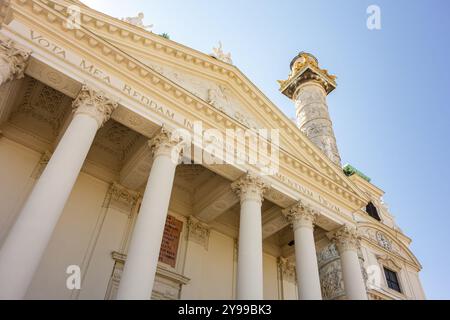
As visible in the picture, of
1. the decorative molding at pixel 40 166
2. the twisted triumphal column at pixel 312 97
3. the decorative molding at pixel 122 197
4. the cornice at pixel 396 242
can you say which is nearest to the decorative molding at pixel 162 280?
the decorative molding at pixel 122 197

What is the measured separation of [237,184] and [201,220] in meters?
3.16

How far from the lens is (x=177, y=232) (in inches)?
535

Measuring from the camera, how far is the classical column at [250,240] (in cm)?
951

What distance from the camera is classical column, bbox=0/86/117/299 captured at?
6.52 m

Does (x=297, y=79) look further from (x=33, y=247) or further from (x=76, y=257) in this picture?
(x=33, y=247)

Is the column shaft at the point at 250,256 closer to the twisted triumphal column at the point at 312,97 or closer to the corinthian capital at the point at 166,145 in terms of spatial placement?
the corinthian capital at the point at 166,145

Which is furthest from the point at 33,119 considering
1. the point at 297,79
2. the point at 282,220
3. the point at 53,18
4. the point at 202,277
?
the point at 297,79

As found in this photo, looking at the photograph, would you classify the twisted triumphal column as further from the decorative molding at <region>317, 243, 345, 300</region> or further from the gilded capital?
the decorative molding at <region>317, 243, 345, 300</region>

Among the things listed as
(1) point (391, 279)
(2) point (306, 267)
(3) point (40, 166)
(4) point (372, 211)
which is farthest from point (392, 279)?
(3) point (40, 166)

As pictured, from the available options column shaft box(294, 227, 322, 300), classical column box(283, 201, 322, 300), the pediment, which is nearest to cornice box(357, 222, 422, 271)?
the pediment

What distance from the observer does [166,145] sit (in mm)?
10195

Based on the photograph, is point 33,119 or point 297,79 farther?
point 297,79

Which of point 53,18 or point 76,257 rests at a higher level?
point 53,18

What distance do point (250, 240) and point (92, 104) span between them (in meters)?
5.71
